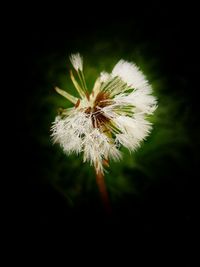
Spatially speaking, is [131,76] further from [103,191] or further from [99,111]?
[103,191]

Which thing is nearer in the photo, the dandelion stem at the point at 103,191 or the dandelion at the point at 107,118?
the dandelion at the point at 107,118

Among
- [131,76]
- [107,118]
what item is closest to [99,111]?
[107,118]

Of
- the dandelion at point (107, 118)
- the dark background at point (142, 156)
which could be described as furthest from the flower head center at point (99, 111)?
the dark background at point (142, 156)

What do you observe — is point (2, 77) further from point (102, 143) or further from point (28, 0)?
point (102, 143)

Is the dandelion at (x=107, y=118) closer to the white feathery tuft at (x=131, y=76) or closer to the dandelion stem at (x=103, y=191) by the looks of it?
the white feathery tuft at (x=131, y=76)

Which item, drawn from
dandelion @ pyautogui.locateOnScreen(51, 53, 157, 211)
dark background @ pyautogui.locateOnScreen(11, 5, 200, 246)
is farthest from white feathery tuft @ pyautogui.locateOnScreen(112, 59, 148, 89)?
dark background @ pyautogui.locateOnScreen(11, 5, 200, 246)

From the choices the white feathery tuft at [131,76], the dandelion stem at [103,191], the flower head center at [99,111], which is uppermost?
the white feathery tuft at [131,76]
